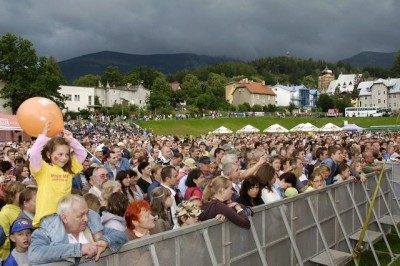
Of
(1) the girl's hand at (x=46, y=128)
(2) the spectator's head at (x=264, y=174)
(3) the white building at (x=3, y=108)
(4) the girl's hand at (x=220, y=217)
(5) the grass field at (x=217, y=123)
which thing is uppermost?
(3) the white building at (x=3, y=108)

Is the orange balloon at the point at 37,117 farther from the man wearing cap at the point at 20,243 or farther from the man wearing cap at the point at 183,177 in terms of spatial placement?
the man wearing cap at the point at 183,177

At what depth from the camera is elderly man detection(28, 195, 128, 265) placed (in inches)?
143

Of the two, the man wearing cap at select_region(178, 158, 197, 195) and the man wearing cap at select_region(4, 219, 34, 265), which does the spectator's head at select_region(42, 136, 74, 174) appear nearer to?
the man wearing cap at select_region(4, 219, 34, 265)

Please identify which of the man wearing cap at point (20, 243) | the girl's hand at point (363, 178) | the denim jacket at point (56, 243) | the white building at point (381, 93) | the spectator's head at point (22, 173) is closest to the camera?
the denim jacket at point (56, 243)

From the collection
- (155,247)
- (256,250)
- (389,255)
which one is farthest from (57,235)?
(389,255)

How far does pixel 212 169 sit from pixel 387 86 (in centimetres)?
15193

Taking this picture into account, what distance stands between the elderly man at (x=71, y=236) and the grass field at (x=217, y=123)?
225 feet

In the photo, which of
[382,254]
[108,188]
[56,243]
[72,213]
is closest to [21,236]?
[72,213]

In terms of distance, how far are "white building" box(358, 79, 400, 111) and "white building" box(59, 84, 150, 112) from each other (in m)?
74.6

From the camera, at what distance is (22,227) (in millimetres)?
5023

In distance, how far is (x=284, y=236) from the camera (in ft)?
22.4

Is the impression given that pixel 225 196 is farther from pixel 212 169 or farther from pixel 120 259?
pixel 212 169

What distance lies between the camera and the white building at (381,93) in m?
148

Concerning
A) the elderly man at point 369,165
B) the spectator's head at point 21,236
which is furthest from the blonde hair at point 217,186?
the elderly man at point 369,165
